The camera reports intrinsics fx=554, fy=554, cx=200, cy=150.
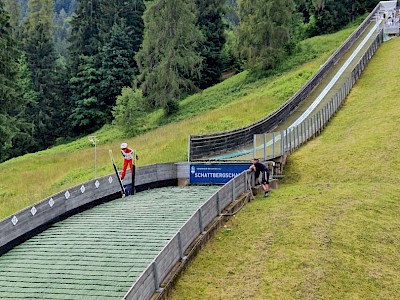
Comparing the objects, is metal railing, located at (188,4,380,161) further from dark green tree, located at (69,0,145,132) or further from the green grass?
dark green tree, located at (69,0,145,132)

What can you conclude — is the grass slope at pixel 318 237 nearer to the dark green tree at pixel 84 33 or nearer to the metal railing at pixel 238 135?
the metal railing at pixel 238 135

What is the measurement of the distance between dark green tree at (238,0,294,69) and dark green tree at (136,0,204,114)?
5.53 m

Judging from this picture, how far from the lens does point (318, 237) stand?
14.5 metres

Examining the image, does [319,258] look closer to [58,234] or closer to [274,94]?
[58,234]

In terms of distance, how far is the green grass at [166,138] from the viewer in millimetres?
25672

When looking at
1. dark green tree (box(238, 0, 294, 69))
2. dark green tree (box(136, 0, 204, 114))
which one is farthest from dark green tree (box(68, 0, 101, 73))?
dark green tree (box(238, 0, 294, 69))

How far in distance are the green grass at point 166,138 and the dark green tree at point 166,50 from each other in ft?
7.81

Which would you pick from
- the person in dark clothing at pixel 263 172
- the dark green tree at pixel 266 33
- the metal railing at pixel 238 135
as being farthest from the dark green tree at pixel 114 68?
the person in dark clothing at pixel 263 172

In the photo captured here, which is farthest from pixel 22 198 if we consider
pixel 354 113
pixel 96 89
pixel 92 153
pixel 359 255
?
pixel 96 89

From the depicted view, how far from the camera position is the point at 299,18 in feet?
228

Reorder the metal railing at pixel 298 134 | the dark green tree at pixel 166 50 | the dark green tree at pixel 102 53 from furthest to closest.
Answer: the dark green tree at pixel 102 53, the dark green tree at pixel 166 50, the metal railing at pixel 298 134

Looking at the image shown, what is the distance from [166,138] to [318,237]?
18.5 meters

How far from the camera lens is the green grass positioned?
2567 centimetres

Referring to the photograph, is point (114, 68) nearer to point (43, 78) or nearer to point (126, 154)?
point (43, 78)
